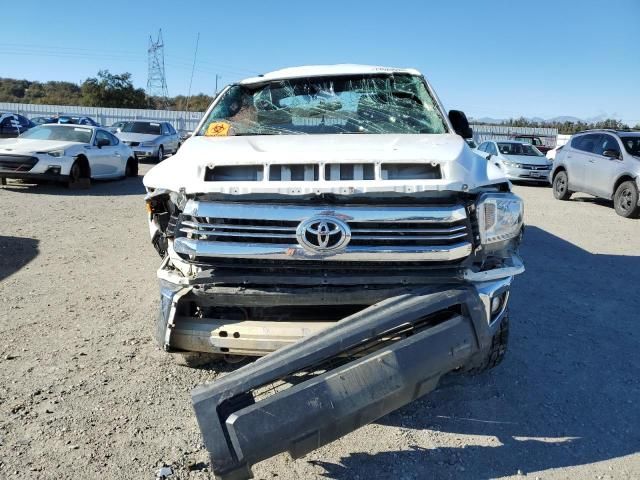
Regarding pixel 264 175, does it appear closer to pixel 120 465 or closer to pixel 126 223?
pixel 120 465

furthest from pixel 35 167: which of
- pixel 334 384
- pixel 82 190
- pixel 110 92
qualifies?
pixel 110 92

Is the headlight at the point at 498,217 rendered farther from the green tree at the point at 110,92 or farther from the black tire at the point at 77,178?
the green tree at the point at 110,92

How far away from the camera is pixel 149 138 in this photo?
61.3 feet

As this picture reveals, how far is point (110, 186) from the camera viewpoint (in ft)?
41.5

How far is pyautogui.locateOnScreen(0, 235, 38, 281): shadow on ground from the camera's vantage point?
18.0 feet

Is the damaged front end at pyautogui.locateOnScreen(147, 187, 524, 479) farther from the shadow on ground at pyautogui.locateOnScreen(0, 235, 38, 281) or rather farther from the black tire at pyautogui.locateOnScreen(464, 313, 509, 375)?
the shadow on ground at pyautogui.locateOnScreen(0, 235, 38, 281)

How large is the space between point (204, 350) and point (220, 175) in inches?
37.3

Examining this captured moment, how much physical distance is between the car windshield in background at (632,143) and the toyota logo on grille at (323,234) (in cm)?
1042

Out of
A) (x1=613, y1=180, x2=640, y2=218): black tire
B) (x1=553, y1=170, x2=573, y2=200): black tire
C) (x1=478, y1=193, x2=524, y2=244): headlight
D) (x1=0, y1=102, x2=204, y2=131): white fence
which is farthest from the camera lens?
(x1=0, y1=102, x2=204, y2=131): white fence

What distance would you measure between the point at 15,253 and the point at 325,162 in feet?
16.2

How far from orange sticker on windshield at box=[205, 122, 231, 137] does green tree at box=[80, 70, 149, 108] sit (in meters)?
48.8

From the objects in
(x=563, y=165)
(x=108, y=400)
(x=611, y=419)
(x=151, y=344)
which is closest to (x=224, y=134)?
(x=151, y=344)

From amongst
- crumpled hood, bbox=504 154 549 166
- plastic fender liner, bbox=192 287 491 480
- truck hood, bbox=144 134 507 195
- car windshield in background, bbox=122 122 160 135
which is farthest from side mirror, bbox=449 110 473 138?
car windshield in background, bbox=122 122 160 135

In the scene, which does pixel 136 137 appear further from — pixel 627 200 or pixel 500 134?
pixel 500 134
